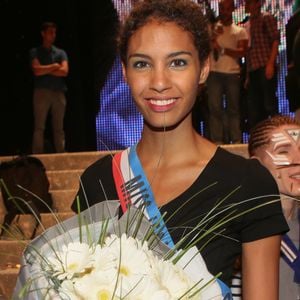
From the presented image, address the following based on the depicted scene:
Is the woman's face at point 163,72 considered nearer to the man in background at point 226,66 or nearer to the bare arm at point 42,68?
the man in background at point 226,66

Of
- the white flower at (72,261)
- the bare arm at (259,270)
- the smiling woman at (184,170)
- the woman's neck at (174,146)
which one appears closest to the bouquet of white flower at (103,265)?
the white flower at (72,261)

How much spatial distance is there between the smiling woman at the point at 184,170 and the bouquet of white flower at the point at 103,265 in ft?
1.13

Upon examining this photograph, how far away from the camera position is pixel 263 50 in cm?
925

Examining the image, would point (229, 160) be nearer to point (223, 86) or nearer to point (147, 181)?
point (147, 181)

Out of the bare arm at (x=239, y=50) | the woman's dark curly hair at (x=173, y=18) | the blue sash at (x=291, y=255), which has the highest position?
the woman's dark curly hair at (x=173, y=18)

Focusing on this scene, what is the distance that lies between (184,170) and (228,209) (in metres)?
0.17

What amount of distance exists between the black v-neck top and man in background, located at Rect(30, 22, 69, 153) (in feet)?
→ 24.1

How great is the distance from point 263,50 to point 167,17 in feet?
23.1

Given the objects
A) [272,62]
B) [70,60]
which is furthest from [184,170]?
[70,60]

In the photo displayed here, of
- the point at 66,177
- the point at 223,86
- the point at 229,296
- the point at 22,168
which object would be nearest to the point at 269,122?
the point at 229,296

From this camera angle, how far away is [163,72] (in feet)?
7.36

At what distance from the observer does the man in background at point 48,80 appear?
31.4 ft

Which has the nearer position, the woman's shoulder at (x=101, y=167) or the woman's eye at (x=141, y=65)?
the woman's eye at (x=141, y=65)

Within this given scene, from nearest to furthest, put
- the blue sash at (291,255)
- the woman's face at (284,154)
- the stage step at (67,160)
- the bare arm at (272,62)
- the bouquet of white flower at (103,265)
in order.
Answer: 1. the bouquet of white flower at (103,265)
2. the blue sash at (291,255)
3. the woman's face at (284,154)
4. the stage step at (67,160)
5. the bare arm at (272,62)
